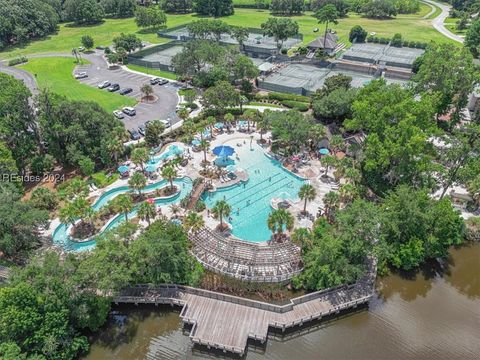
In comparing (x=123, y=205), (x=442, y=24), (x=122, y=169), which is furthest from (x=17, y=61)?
(x=442, y=24)

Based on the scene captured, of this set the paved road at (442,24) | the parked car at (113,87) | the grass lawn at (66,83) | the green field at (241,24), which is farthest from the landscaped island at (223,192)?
the paved road at (442,24)

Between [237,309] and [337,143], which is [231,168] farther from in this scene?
[237,309]

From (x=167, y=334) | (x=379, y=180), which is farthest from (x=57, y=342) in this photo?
(x=379, y=180)

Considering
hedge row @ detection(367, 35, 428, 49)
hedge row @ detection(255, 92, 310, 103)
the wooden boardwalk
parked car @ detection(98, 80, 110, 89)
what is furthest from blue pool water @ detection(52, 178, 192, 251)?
hedge row @ detection(367, 35, 428, 49)

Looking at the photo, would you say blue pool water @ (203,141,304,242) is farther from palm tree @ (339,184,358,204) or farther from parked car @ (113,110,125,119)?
parked car @ (113,110,125,119)

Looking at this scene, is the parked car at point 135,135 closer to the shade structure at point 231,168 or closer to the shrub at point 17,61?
the shade structure at point 231,168

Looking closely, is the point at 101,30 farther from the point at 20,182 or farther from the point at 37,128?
the point at 20,182
